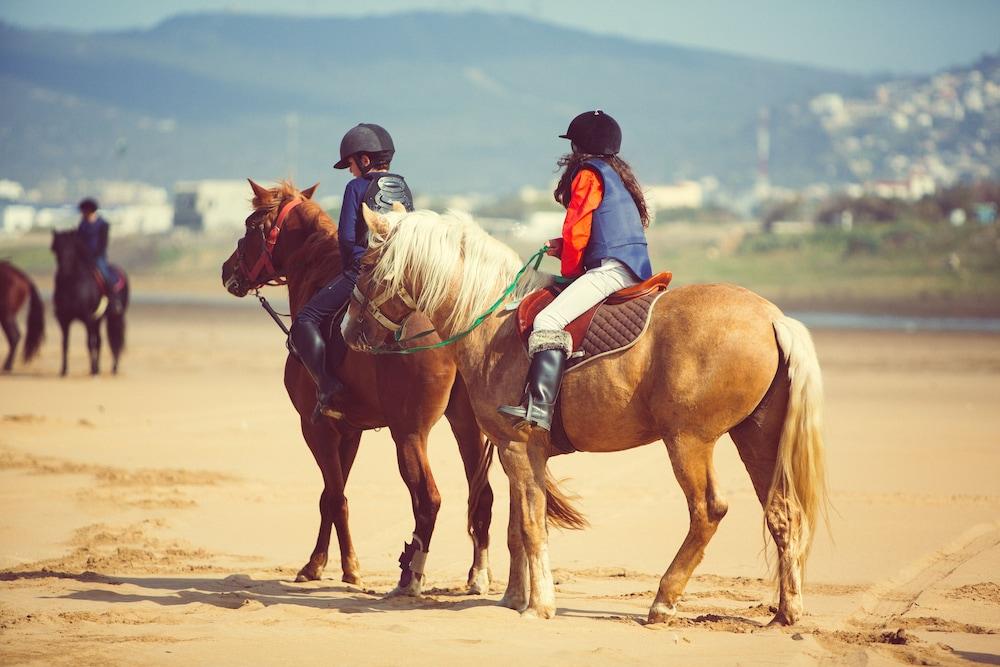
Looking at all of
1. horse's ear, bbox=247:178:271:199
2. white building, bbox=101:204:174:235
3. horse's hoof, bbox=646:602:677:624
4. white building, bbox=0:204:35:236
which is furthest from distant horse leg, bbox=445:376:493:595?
white building, bbox=0:204:35:236

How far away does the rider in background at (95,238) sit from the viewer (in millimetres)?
19328

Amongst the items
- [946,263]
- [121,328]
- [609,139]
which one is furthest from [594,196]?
[946,263]

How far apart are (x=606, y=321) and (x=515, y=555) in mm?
1441

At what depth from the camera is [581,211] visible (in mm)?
6996

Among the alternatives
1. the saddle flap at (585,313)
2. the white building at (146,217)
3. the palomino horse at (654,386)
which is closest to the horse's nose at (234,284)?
the palomino horse at (654,386)

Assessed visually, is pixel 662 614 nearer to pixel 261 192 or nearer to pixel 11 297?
pixel 261 192

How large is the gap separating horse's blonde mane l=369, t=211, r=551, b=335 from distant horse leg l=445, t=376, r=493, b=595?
32.8 inches

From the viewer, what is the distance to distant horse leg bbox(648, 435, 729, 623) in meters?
6.76

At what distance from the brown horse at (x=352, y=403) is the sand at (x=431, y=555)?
0.35m

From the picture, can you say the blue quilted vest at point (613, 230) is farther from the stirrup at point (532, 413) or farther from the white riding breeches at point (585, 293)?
the stirrup at point (532, 413)

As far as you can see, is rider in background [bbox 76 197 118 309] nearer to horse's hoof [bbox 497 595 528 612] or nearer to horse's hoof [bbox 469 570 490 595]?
horse's hoof [bbox 469 570 490 595]

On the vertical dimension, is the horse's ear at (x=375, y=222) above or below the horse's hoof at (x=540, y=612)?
above

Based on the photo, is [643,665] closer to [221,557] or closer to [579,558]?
[579,558]

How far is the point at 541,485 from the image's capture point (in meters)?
7.05
